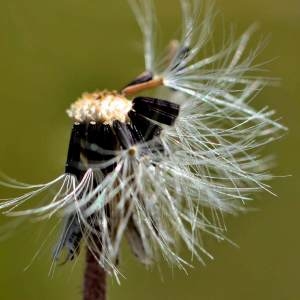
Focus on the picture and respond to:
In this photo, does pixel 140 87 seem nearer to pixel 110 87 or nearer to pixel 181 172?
pixel 181 172

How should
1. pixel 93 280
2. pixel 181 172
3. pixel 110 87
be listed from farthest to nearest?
pixel 110 87 → pixel 181 172 → pixel 93 280

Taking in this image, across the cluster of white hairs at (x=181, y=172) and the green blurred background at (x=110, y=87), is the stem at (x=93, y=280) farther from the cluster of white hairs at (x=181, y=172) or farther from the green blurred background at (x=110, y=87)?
the green blurred background at (x=110, y=87)

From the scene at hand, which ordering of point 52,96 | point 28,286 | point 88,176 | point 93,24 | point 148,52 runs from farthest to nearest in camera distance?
point 93,24 → point 52,96 → point 28,286 → point 148,52 → point 88,176

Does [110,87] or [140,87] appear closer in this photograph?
[140,87]

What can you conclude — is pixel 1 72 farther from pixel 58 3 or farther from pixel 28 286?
pixel 28 286

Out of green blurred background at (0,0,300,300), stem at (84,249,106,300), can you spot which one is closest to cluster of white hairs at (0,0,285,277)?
stem at (84,249,106,300)

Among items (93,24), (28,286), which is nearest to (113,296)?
(28,286)

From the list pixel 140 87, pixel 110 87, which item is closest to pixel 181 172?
pixel 140 87
